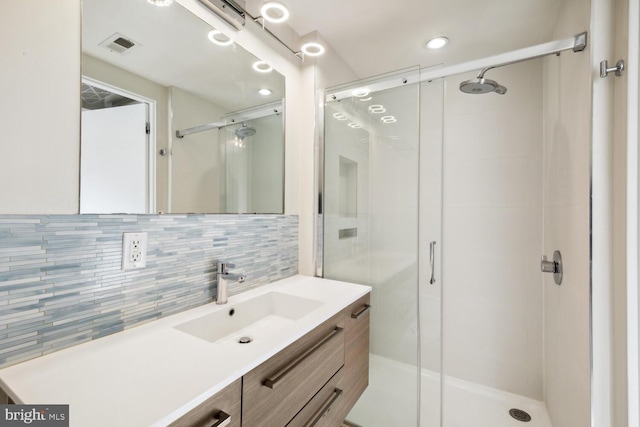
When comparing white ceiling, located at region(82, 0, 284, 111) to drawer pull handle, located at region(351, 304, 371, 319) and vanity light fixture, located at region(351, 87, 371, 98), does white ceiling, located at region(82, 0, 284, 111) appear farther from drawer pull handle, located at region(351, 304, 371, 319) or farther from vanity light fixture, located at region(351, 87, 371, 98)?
drawer pull handle, located at region(351, 304, 371, 319)

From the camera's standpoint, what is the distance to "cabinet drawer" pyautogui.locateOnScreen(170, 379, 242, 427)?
63 centimetres

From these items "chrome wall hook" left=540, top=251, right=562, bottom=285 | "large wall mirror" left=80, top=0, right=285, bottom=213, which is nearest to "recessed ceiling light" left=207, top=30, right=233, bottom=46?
"large wall mirror" left=80, top=0, right=285, bottom=213

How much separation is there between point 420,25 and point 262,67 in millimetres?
1025

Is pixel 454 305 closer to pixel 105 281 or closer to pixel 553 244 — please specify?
pixel 553 244

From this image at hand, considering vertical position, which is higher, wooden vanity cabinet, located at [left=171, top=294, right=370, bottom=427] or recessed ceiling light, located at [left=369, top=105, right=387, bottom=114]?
recessed ceiling light, located at [left=369, top=105, right=387, bottom=114]

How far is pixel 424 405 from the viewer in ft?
6.10

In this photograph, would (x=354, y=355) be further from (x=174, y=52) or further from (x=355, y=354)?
(x=174, y=52)

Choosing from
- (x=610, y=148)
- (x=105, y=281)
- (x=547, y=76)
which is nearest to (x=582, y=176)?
(x=610, y=148)

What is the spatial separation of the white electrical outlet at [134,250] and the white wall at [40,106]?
177 mm

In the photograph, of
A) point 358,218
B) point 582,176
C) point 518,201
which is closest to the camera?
point 582,176

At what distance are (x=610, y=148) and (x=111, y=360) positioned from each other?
1818 millimetres

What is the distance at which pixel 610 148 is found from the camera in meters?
1.05

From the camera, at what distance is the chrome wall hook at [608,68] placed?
3.20 feet

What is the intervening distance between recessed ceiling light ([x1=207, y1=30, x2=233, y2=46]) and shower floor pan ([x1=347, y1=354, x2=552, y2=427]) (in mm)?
1922
